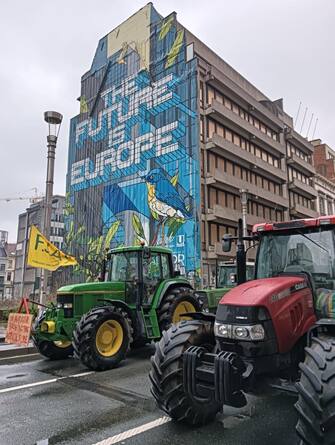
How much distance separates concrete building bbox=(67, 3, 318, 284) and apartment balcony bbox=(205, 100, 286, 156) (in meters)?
0.14

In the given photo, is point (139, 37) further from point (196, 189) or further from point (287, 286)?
point (287, 286)

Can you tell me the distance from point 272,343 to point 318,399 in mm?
858

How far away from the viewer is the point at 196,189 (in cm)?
3206

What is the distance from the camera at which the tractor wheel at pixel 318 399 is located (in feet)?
10.1

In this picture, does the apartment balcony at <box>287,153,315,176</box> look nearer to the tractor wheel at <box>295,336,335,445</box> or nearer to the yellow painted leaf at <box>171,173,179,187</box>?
the yellow painted leaf at <box>171,173,179,187</box>

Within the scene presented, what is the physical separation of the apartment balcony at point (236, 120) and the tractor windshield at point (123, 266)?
2679cm

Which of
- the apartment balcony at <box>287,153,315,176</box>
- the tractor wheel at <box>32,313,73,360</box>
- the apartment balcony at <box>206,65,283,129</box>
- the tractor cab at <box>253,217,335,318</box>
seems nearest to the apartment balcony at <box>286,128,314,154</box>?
the apartment balcony at <box>206,65,283,129</box>

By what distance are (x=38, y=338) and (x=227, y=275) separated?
8575 mm

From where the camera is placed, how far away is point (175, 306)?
9.21m

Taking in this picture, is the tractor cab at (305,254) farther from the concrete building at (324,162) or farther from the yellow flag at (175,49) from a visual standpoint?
the concrete building at (324,162)

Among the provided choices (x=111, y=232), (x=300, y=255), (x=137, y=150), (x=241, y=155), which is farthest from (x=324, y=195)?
(x=300, y=255)

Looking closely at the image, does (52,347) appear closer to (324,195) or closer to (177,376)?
(177,376)

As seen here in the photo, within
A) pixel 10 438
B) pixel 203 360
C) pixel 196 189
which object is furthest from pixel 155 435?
pixel 196 189

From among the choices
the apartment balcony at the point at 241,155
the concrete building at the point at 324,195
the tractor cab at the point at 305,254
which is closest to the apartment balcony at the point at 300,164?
the apartment balcony at the point at 241,155
